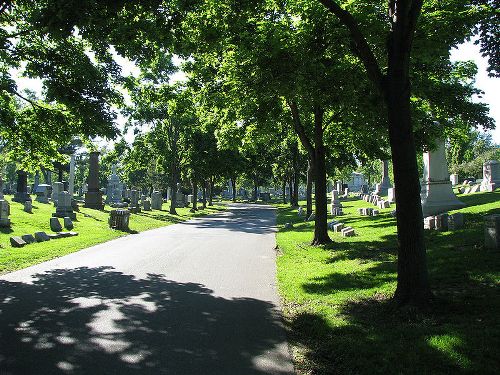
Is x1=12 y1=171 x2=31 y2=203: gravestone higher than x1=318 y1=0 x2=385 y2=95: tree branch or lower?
lower

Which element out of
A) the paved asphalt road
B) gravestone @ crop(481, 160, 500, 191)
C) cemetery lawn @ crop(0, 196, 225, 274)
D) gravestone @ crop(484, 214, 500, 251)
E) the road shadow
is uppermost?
gravestone @ crop(481, 160, 500, 191)

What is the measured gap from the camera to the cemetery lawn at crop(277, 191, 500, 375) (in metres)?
4.33

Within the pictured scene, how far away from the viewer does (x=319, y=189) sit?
45.8ft

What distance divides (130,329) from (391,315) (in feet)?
12.0

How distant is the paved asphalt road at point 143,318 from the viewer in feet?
15.1

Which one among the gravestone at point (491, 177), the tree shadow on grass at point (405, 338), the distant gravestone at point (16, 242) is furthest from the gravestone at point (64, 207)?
the gravestone at point (491, 177)

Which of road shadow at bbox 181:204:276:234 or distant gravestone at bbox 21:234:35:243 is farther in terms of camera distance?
road shadow at bbox 181:204:276:234

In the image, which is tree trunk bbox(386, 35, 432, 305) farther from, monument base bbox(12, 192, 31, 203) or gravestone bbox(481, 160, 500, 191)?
monument base bbox(12, 192, 31, 203)

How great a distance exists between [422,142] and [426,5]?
4.76 metres

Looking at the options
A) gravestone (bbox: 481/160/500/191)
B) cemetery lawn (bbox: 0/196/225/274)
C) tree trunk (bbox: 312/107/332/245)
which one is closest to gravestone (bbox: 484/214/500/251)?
tree trunk (bbox: 312/107/332/245)

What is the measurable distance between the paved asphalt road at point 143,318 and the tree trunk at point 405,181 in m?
2.05

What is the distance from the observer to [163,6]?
315 inches

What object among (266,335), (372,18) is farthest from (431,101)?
(266,335)

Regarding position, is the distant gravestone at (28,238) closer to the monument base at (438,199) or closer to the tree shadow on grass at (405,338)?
the tree shadow on grass at (405,338)
